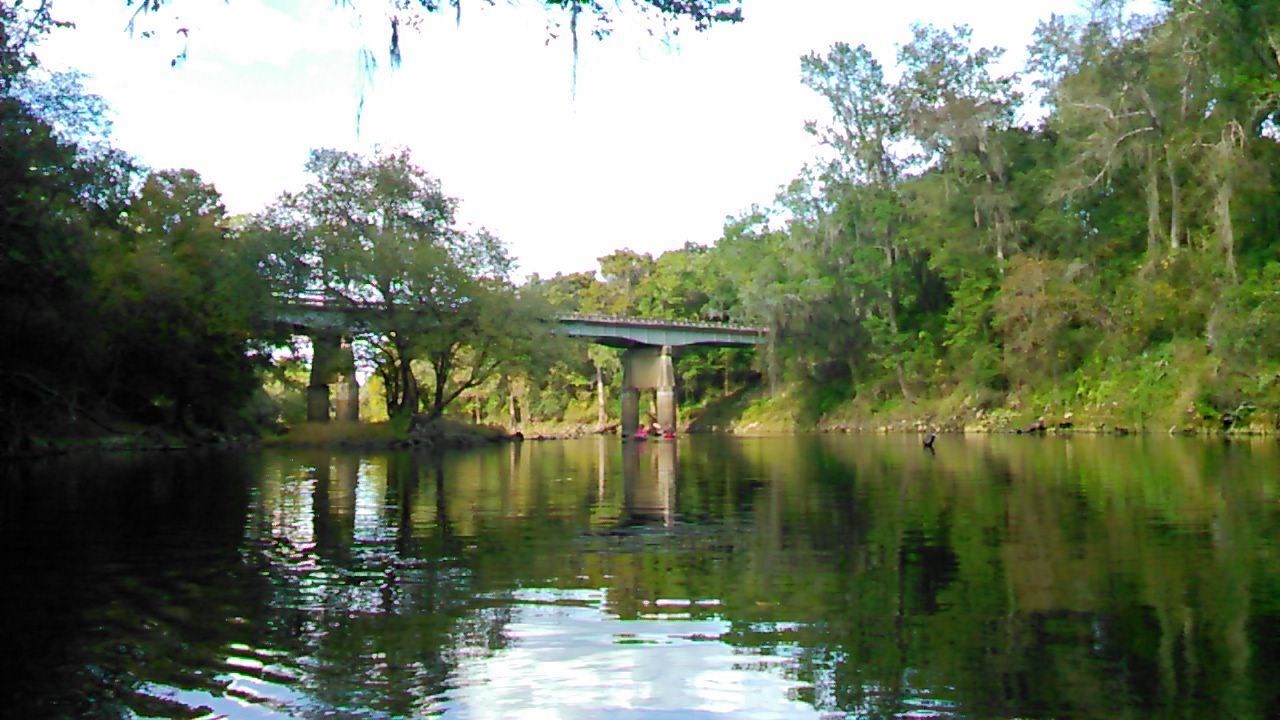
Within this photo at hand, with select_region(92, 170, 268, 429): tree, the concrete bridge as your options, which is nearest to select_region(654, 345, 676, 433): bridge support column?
the concrete bridge

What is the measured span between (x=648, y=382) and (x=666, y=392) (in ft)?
8.98

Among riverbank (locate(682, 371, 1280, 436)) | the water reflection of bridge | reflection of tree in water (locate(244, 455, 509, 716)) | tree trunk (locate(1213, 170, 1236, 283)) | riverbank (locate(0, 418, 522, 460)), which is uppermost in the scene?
tree trunk (locate(1213, 170, 1236, 283))

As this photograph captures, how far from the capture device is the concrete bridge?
56000 millimetres

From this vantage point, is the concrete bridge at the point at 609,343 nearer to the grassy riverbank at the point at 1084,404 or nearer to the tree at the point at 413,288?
the tree at the point at 413,288

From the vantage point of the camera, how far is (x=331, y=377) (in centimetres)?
5838

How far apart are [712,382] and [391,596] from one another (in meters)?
96.2

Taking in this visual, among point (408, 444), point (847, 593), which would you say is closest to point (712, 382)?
point (408, 444)

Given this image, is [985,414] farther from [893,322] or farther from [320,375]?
[320,375]

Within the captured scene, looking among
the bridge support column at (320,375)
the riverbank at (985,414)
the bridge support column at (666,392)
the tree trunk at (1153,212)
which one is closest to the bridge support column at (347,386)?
the bridge support column at (320,375)

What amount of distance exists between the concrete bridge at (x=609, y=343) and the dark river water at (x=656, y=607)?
39354 millimetres

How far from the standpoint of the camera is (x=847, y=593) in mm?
8492

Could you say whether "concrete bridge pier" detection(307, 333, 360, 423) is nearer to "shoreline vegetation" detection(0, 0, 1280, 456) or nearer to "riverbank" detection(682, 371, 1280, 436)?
"shoreline vegetation" detection(0, 0, 1280, 456)

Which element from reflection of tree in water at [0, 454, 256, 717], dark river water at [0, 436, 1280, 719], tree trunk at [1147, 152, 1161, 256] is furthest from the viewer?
tree trunk at [1147, 152, 1161, 256]

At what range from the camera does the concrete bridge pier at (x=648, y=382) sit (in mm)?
86938
